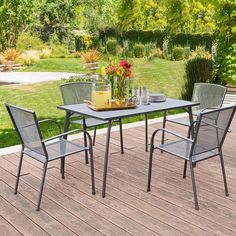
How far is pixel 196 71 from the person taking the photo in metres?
8.67

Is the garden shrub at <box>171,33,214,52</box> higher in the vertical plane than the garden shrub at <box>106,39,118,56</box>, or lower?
higher

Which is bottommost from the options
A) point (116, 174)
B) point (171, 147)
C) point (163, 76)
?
point (163, 76)

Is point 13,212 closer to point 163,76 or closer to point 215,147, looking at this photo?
point 215,147

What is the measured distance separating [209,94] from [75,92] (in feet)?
5.27

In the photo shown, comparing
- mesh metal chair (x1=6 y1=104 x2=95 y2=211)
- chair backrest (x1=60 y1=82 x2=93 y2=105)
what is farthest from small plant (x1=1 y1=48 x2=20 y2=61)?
mesh metal chair (x1=6 y1=104 x2=95 y2=211)

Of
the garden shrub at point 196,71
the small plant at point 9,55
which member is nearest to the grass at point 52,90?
the garden shrub at point 196,71

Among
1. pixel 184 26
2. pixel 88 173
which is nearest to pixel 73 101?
pixel 88 173

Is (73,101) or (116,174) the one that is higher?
(73,101)

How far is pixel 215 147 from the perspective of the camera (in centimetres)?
341

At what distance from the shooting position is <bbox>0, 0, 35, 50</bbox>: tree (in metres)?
15.5

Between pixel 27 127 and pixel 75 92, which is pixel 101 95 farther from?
pixel 75 92

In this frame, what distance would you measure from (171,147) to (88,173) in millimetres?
1017

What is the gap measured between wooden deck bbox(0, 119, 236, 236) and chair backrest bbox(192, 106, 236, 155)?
20.0 inches

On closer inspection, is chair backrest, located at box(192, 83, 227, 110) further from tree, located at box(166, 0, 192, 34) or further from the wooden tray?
tree, located at box(166, 0, 192, 34)
